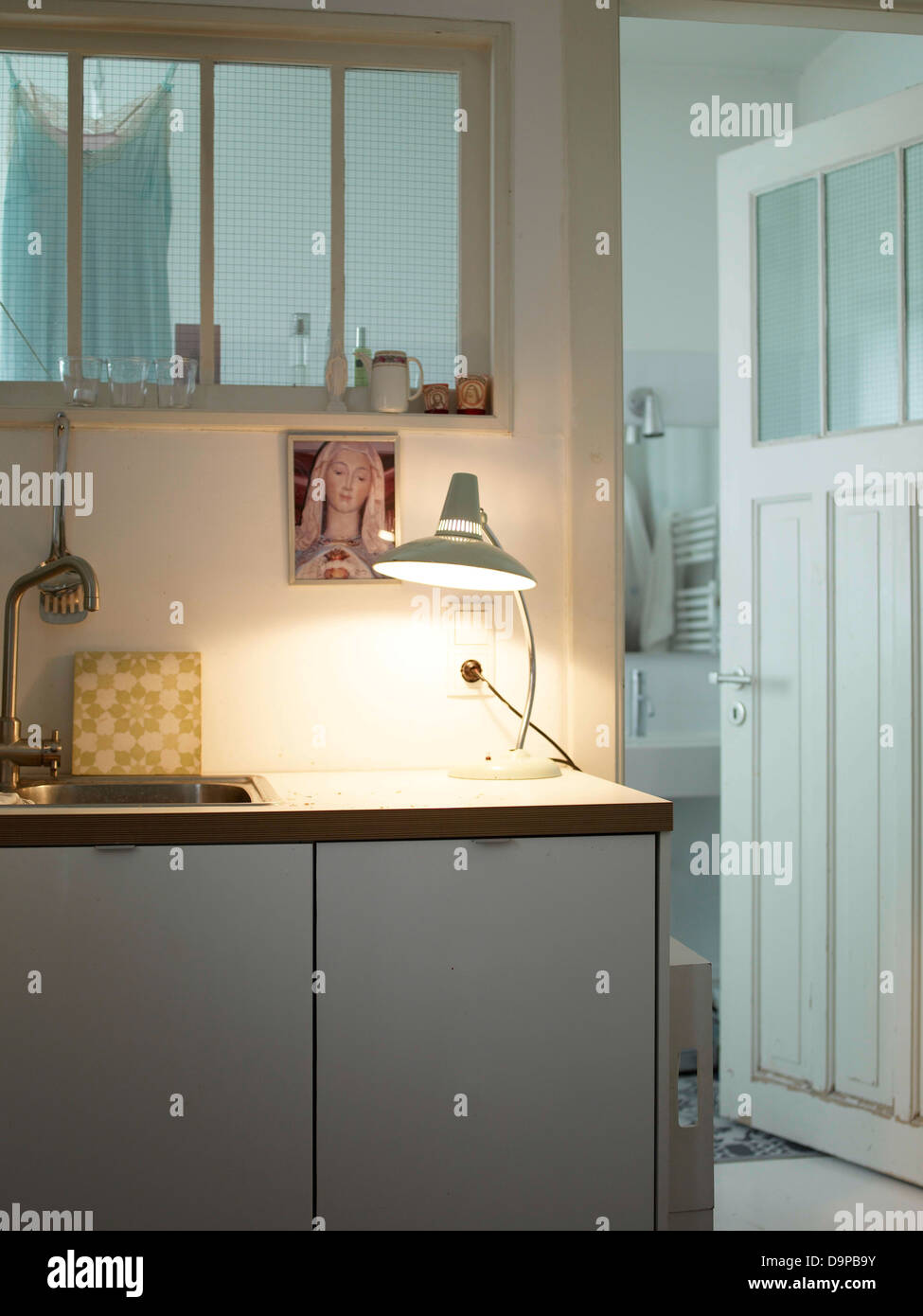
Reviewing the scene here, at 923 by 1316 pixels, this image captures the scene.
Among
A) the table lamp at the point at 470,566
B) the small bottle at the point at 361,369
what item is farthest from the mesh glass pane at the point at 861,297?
the small bottle at the point at 361,369

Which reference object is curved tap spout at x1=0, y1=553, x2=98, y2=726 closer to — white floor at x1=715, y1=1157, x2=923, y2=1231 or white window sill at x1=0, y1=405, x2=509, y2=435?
white window sill at x1=0, y1=405, x2=509, y2=435

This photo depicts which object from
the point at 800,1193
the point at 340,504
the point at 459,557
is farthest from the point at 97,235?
the point at 800,1193

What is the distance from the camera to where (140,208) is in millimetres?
2141

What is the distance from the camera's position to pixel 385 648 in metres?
2.16

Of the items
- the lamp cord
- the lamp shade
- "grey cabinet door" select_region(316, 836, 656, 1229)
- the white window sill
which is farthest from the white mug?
"grey cabinet door" select_region(316, 836, 656, 1229)

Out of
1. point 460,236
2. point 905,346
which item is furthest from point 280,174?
point 905,346

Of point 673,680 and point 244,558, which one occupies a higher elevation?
point 244,558

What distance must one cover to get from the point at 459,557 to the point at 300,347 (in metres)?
0.71

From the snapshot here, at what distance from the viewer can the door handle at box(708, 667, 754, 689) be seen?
2.70 metres

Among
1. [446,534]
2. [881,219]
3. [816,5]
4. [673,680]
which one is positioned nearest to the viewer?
[446,534]

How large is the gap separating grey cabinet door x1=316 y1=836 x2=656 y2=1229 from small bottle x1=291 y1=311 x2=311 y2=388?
104cm

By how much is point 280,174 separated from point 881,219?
4.38 ft

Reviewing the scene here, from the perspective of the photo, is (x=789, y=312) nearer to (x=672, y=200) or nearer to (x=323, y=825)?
(x=672, y=200)
